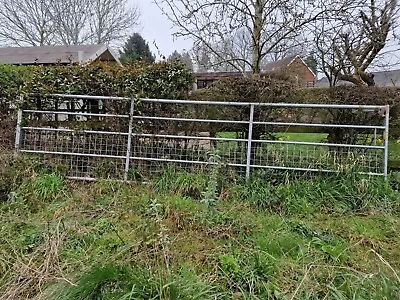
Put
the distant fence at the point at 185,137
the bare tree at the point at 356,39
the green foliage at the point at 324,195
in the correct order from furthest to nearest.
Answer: the bare tree at the point at 356,39
the distant fence at the point at 185,137
the green foliage at the point at 324,195

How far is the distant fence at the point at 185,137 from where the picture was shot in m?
4.70

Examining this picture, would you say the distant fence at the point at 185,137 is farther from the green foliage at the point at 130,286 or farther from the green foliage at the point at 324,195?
the green foliage at the point at 130,286

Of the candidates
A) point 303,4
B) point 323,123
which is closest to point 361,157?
point 323,123

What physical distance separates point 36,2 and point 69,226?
26.5 m

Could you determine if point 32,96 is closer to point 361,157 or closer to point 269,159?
point 269,159

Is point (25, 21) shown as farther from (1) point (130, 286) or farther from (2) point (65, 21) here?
(1) point (130, 286)

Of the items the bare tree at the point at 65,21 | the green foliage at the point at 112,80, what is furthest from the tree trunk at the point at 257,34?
the bare tree at the point at 65,21

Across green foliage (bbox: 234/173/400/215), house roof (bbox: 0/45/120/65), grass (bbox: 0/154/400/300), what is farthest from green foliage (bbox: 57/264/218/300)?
house roof (bbox: 0/45/120/65)

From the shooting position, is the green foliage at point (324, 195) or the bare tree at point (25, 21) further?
the bare tree at point (25, 21)

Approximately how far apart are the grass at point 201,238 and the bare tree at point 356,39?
3656 millimetres

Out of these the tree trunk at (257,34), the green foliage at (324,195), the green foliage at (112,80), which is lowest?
the green foliage at (324,195)

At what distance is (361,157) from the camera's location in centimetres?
461

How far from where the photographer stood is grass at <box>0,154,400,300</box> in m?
2.24

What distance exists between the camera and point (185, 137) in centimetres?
493
